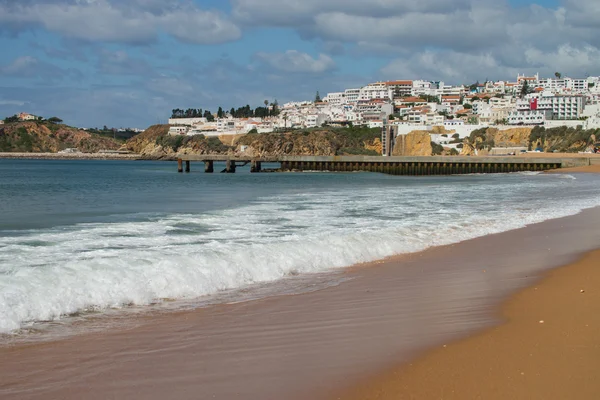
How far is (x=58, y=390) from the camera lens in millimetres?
4258

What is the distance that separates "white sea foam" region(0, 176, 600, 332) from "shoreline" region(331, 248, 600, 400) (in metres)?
3.53

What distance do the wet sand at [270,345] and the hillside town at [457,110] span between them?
109184mm

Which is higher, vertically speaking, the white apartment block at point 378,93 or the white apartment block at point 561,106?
the white apartment block at point 378,93

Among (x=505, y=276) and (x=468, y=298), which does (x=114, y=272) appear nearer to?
(x=468, y=298)

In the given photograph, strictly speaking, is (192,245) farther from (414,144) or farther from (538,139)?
(414,144)

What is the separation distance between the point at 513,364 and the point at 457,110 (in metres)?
160

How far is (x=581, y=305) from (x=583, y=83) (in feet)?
596

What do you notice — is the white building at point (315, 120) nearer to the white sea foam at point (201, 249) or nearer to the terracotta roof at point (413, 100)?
the terracotta roof at point (413, 100)

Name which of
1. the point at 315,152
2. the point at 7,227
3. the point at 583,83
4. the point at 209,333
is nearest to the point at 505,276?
the point at 209,333

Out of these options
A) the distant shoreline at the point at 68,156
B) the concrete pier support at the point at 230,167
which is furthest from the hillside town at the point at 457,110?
the concrete pier support at the point at 230,167

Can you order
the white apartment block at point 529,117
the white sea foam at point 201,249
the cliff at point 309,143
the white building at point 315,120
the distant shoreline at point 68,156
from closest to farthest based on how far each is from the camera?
the white sea foam at point 201,249 → the white apartment block at point 529,117 → the cliff at point 309,143 → the distant shoreline at point 68,156 → the white building at point 315,120

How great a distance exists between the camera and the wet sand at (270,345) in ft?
14.2

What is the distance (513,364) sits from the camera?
4594 millimetres

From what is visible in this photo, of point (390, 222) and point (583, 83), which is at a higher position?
point (583, 83)
